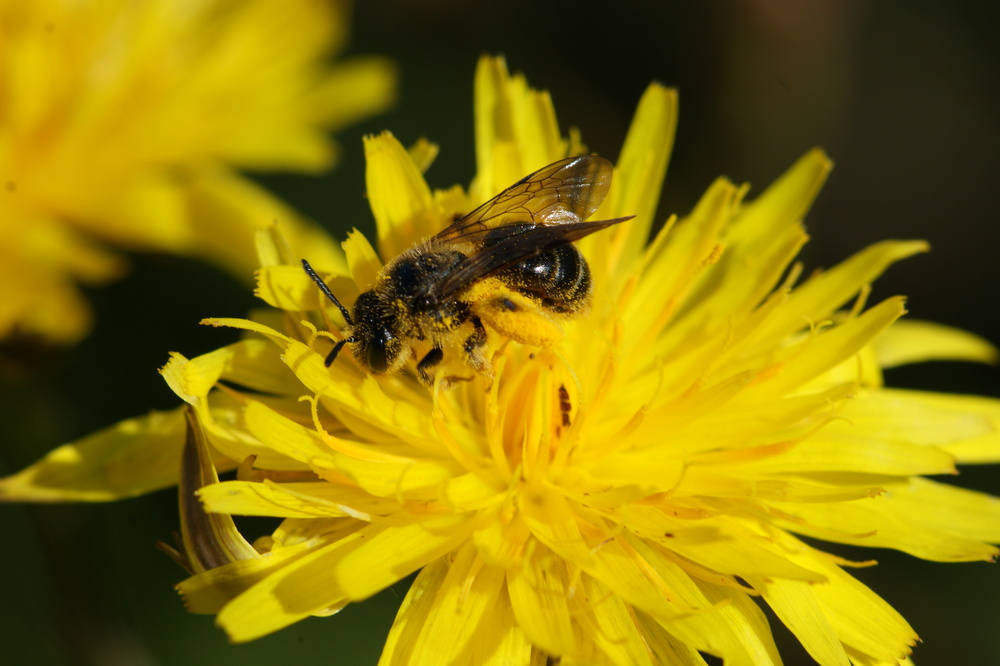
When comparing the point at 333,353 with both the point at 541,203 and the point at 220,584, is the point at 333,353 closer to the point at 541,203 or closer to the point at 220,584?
the point at 220,584

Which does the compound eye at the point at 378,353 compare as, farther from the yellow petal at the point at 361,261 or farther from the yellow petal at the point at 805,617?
the yellow petal at the point at 805,617

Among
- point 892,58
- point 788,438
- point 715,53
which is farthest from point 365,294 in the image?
point 892,58

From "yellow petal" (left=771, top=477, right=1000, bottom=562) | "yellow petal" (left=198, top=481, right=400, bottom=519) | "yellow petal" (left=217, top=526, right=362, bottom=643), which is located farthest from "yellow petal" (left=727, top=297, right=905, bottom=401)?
"yellow petal" (left=217, top=526, right=362, bottom=643)

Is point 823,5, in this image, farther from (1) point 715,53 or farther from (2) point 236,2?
(2) point 236,2

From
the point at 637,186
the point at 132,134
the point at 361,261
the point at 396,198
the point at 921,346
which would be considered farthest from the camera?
the point at 132,134

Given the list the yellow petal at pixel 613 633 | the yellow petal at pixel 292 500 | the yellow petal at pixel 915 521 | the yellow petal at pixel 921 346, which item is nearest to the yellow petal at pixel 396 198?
the yellow petal at pixel 292 500

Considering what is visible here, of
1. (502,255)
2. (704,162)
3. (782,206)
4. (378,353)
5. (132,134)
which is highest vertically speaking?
(132,134)

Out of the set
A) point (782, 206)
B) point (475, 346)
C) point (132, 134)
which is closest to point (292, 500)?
Result: point (475, 346)
